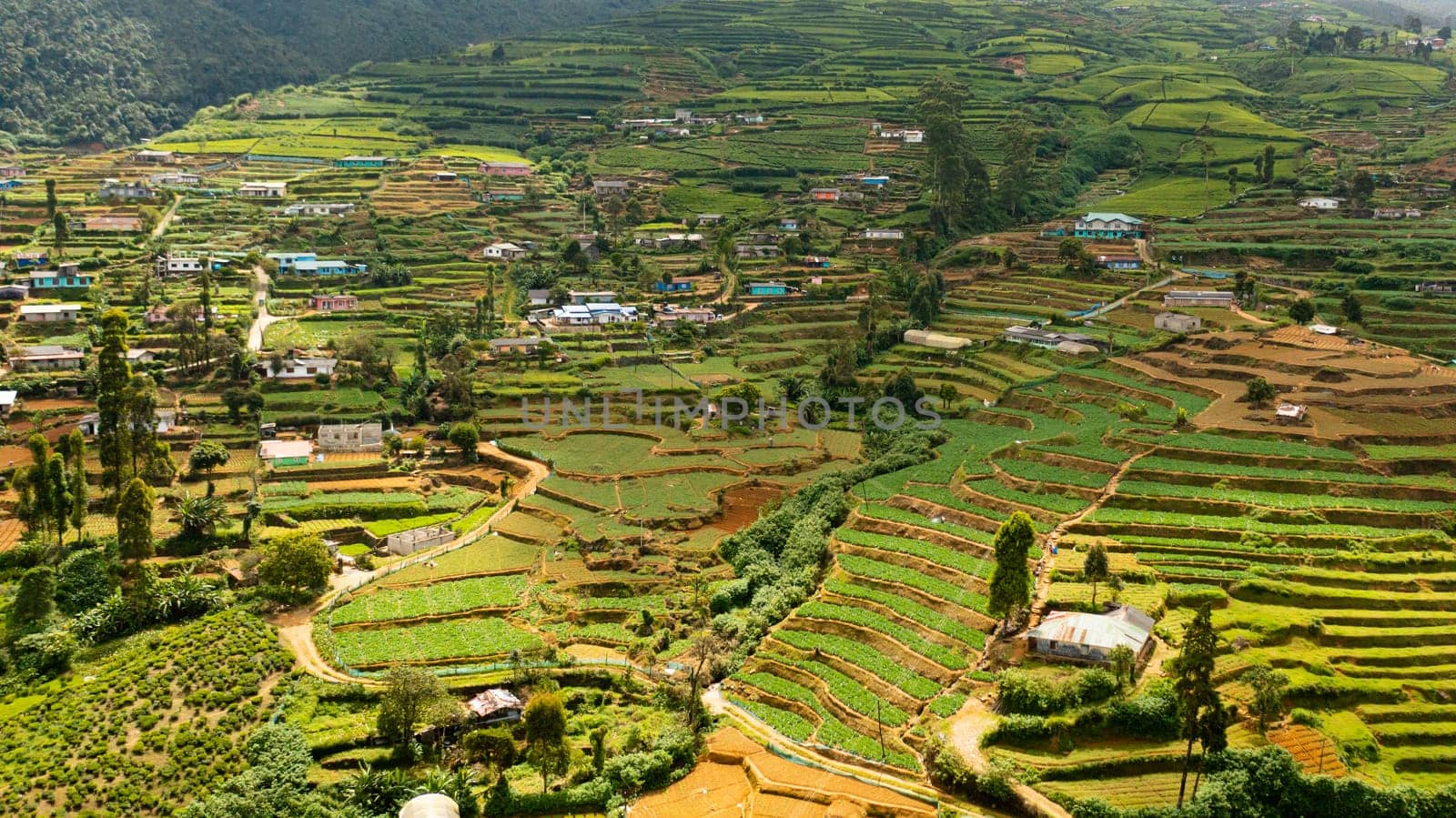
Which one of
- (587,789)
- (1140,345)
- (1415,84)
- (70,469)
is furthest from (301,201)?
(1415,84)

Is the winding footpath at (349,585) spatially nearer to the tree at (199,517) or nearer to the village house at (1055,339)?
the tree at (199,517)

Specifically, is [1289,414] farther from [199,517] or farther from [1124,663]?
[199,517]

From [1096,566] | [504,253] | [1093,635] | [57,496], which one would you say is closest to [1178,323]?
[1096,566]

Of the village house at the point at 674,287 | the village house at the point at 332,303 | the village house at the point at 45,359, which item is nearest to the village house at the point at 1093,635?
the village house at the point at 674,287

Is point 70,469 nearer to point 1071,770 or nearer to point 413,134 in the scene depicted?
point 1071,770

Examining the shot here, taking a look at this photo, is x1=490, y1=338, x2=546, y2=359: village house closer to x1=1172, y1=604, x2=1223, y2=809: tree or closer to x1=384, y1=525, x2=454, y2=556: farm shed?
x1=384, y1=525, x2=454, y2=556: farm shed

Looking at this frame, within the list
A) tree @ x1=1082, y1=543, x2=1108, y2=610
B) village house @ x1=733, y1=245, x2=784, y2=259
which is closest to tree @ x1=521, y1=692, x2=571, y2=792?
tree @ x1=1082, y1=543, x2=1108, y2=610
